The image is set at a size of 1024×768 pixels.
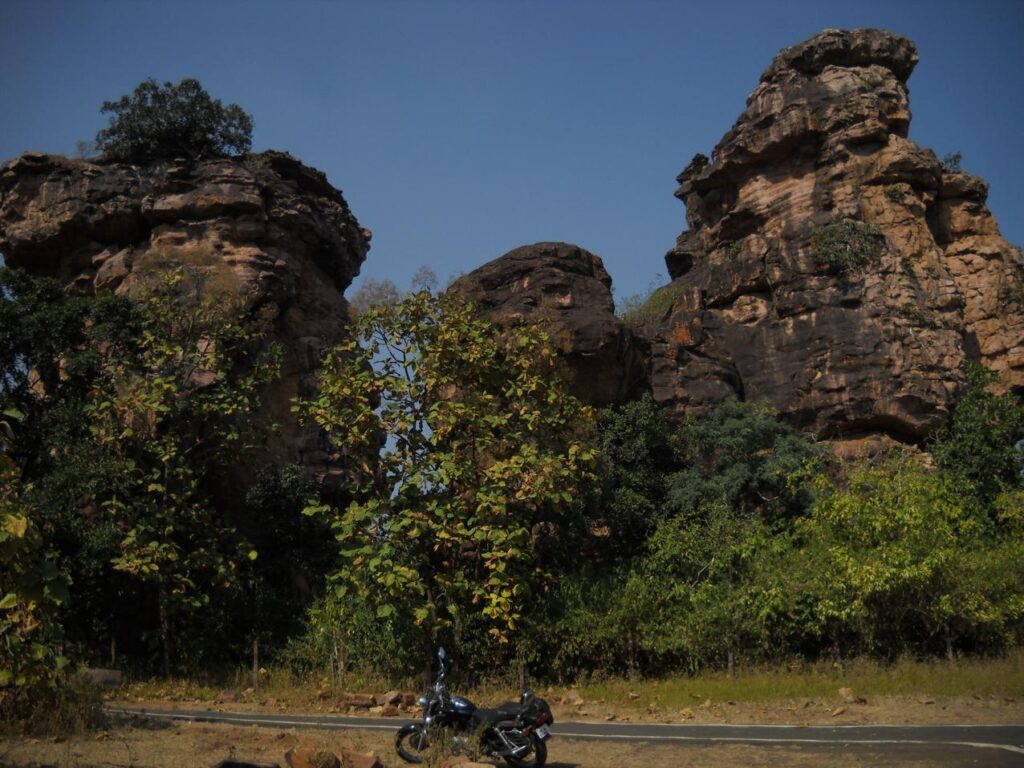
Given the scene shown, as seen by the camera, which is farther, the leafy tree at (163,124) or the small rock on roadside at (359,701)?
the leafy tree at (163,124)

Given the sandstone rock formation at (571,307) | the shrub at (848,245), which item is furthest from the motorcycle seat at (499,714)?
the shrub at (848,245)

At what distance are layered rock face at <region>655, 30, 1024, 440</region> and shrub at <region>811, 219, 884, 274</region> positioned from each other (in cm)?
4

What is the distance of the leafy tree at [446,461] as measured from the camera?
57.0 feet

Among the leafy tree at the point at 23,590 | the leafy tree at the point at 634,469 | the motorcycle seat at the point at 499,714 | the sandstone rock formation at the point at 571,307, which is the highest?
the sandstone rock formation at the point at 571,307

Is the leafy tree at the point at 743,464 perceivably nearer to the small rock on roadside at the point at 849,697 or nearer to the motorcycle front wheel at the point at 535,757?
the small rock on roadside at the point at 849,697

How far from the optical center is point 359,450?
61.2ft

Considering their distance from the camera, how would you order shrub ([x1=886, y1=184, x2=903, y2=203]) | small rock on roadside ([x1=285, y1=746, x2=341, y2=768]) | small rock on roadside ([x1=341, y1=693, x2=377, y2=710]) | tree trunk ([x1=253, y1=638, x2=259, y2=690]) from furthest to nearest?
shrub ([x1=886, y1=184, x2=903, y2=203]) < tree trunk ([x1=253, y1=638, x2=259, y2=690]) < small rock on roadside ([x1=341, y1=693, x2=377, y2=710]) < small rock on roadside ([x1=285, y1=746, x2=341, y2=768])

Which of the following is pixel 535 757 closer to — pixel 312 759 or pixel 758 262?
pixel 312 759

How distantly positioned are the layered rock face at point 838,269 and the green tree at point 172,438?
1283 cm

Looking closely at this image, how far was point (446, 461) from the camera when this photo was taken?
1731cm

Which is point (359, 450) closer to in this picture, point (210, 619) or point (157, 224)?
point (210, 619)

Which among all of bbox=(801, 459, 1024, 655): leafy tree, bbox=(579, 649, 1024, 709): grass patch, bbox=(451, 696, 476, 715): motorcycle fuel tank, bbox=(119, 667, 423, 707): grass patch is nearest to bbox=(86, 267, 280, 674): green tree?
bbox=(119, 667, 423, 707): grass patch

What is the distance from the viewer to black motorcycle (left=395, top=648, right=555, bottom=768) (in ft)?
35.8

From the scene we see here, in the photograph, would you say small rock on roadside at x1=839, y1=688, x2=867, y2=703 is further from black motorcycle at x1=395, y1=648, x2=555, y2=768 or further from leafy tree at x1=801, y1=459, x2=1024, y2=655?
black motorcycle at x1=395, y1=648, x2=555, y2=768
